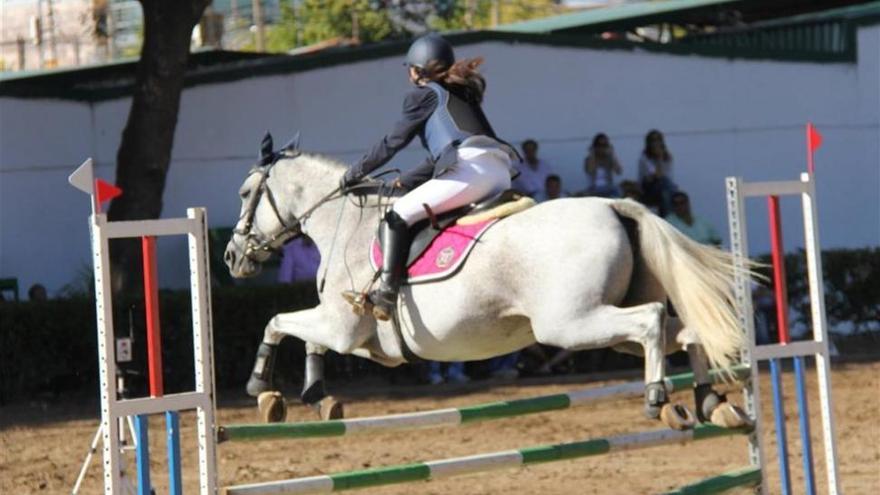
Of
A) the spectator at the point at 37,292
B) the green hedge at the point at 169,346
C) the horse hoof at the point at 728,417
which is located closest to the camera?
the horse hoof at the point at 728,417

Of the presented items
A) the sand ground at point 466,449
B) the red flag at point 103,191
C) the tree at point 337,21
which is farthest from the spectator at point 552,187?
the red flag at point 103,191

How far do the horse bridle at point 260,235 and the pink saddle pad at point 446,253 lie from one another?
2.41ft

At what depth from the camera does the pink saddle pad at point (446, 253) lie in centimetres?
671

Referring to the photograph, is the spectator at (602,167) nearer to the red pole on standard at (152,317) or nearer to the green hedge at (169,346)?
the green hedge at (169,346)

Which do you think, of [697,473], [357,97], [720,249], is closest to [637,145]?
[357,97]

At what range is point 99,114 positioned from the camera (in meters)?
14.6

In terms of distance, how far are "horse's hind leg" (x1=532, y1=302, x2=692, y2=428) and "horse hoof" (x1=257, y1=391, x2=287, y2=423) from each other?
1.09 meters

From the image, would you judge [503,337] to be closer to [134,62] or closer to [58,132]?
[58,132]

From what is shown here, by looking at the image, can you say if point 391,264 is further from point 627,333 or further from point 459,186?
point 627,333

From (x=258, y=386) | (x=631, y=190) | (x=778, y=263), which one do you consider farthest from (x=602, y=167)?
(x=258, y=386)

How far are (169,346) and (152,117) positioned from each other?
86.4 inches

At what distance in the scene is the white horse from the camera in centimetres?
639

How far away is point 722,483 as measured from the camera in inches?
271

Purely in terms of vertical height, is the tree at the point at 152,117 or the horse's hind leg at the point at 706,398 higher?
the tree at the point at 152,117
